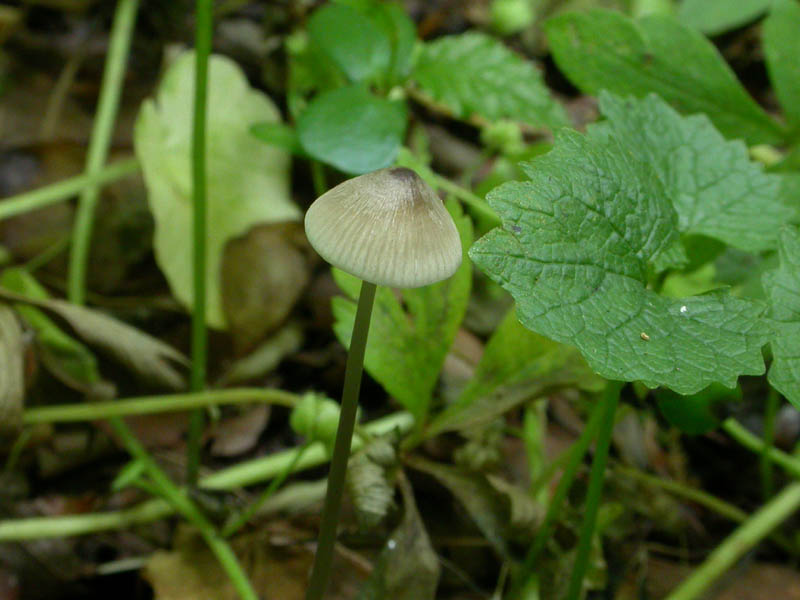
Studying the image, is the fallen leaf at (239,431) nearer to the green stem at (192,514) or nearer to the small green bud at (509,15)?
the green stem at (192,514)

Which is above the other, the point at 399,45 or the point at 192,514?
the point at 399,45

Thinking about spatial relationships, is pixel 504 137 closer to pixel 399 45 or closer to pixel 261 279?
pixel 399 45

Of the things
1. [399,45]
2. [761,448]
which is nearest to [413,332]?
[399,45]

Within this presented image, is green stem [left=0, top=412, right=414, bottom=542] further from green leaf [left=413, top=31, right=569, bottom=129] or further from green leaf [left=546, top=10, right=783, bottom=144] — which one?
green leaf [left=546, top=10, right=783, bottom=144]

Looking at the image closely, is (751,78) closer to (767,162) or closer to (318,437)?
(767,162)

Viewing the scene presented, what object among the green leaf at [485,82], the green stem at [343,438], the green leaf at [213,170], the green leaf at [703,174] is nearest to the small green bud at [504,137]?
the green leaf at [485,82]

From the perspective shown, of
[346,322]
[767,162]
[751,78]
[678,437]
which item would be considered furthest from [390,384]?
[751,78]

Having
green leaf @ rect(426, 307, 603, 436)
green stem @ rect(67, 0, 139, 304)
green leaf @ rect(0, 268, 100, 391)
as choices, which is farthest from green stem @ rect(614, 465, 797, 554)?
green stem @ rect(67, 0, 139, 304)
